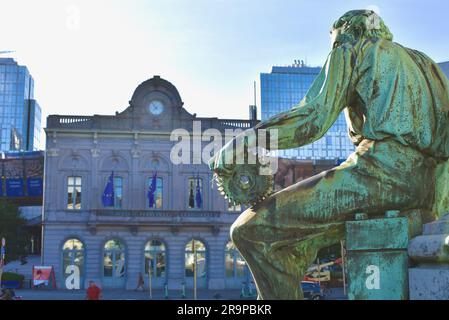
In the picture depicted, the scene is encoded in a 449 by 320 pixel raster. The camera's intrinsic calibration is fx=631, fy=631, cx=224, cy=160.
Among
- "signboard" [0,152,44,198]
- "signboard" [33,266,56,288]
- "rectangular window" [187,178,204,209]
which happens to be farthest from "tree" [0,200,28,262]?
"rectangular window" [187,178,204,209]

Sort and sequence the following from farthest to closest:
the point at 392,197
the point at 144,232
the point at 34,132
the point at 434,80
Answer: the point at 34,132 → the point at 144,232 → the point at 434,80 → the point at 392,197

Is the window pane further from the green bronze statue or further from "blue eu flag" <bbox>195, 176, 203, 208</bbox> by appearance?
the green bronze statue

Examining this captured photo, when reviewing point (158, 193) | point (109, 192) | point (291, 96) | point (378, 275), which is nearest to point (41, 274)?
point (109, 192)

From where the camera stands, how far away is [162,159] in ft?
122

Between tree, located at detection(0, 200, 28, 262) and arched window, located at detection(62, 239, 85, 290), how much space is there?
12.7 feet

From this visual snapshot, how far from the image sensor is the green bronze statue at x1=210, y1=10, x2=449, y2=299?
9.09 ft

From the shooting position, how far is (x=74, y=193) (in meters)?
36.5

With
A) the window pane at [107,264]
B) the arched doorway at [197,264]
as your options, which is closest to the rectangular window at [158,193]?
the arched doorway at [197,264]

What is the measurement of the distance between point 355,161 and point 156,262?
113 ft

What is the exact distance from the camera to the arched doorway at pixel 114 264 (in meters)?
35.4

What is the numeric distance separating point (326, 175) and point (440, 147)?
53 cm
